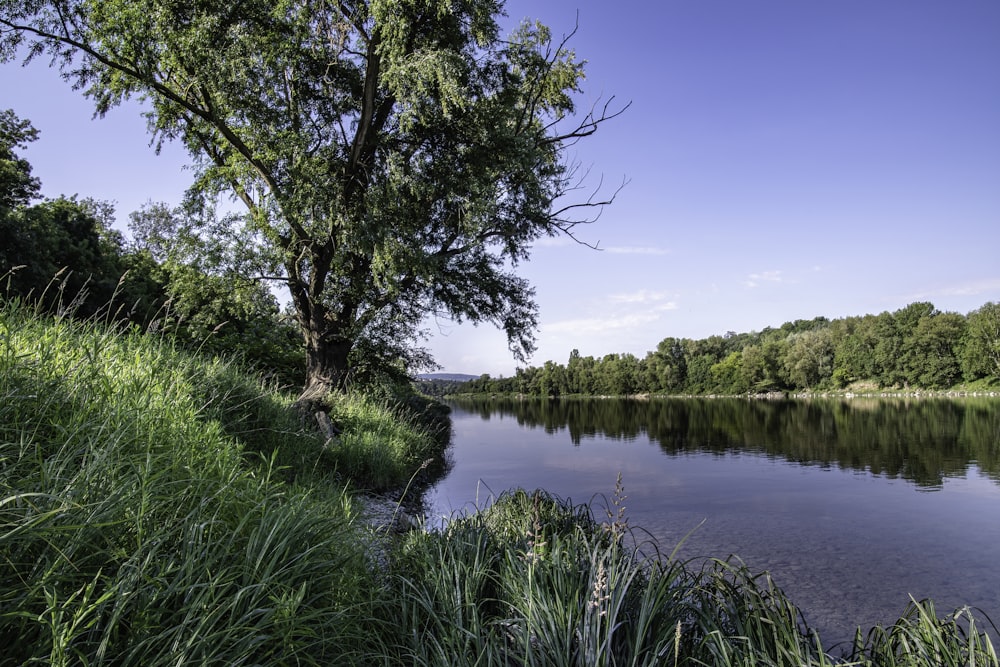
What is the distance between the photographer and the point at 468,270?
14383mm

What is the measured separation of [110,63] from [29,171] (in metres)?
21.1

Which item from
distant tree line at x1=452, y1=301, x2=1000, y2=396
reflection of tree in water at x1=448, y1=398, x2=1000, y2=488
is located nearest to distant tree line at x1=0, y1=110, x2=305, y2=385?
reflection of tree in water at x1=448, y1=398, x2=1000, y2=488

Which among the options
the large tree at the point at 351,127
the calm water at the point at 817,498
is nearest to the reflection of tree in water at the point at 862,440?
the calm water at the point at 817,498

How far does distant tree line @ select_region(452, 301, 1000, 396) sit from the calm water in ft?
183

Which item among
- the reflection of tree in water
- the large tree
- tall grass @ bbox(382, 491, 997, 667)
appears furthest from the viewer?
the reflection of tree in water

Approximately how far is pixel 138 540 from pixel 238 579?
0.59m

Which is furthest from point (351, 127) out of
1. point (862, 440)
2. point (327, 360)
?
point (862, 440)

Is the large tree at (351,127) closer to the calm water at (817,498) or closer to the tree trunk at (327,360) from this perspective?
the tree trunk at (327,360)

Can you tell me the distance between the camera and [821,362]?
83875 mm

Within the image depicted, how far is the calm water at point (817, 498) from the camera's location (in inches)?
262

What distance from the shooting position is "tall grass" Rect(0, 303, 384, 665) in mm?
2060

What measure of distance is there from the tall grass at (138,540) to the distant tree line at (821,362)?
277 feet

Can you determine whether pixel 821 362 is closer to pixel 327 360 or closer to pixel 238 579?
pixel 327 360

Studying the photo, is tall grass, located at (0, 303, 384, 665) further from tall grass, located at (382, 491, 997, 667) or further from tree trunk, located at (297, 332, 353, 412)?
tree trunk, located at (297, 332, 353, 412)
